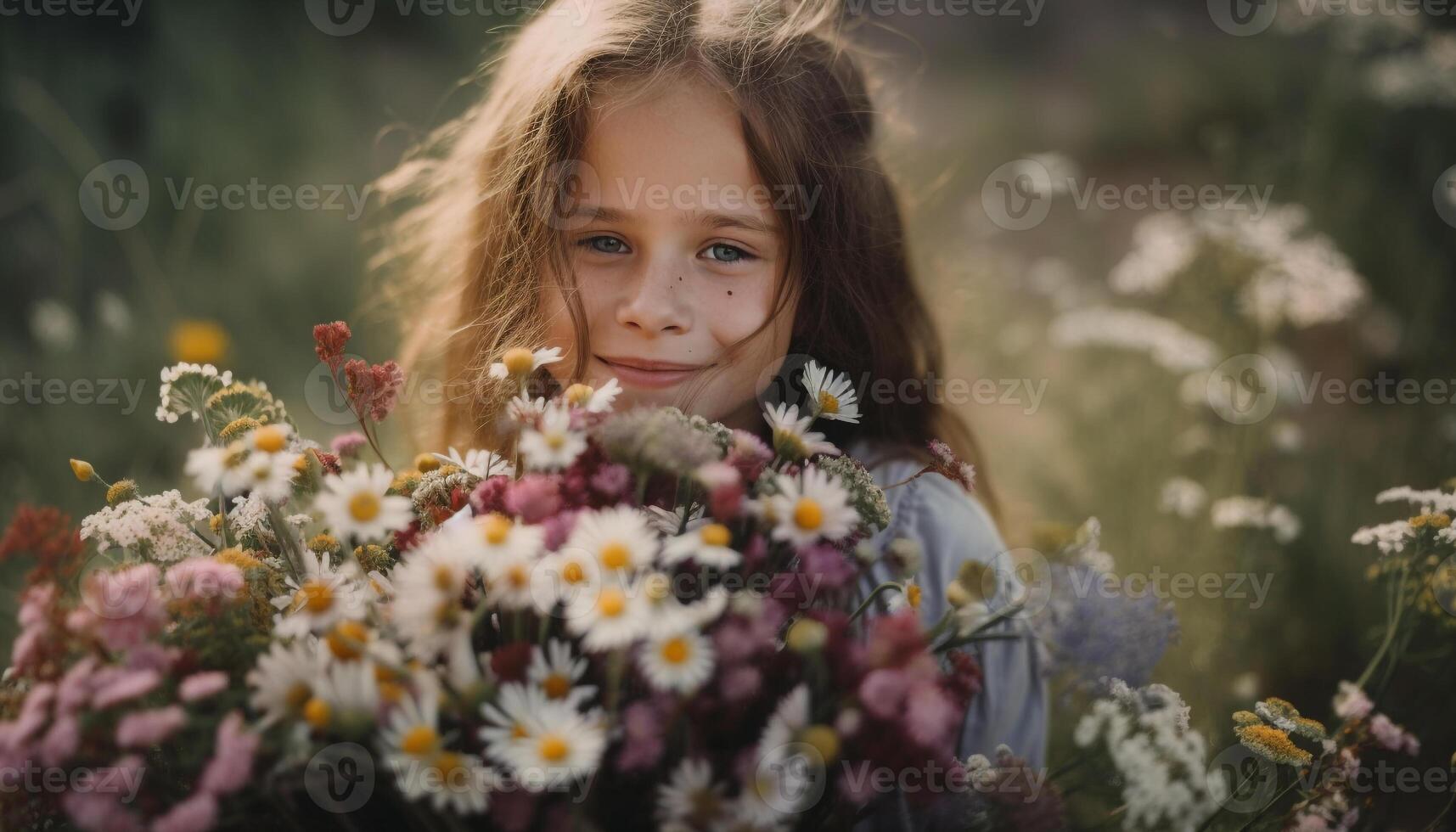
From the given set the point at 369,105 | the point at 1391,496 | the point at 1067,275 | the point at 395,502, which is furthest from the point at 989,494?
the point at 369,105

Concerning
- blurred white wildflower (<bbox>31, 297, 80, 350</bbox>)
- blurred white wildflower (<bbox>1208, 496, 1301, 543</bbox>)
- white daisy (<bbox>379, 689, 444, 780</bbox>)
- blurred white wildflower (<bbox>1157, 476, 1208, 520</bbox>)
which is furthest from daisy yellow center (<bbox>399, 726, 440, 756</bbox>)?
blurred white wildflower (<bbox>31, 297, 80, 350</bbox>)

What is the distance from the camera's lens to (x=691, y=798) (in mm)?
617

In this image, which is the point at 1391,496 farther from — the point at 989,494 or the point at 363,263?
the point at 363,263

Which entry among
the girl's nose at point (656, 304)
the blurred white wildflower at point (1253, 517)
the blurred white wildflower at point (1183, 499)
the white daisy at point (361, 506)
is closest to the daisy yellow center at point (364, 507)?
the white daisy at point (361, 506)

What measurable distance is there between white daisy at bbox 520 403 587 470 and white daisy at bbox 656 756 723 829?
0.74 ft

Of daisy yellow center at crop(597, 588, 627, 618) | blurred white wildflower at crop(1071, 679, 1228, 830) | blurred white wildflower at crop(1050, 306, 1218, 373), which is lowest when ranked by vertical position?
blurred white wildflower at crop(1071, 679, 1228, 830)

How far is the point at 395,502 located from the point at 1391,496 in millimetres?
991

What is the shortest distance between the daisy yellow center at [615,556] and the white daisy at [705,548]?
26mm

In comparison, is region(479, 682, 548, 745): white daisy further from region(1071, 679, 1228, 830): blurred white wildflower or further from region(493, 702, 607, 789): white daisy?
region(1071, 679, 1228, 830): blurred white wildflower

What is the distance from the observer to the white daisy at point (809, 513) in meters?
0.69

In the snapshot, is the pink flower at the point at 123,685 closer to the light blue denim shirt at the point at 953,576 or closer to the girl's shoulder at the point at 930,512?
the light blue denim shirt at the point at 953,576

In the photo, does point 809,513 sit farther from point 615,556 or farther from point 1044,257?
point 1044,257

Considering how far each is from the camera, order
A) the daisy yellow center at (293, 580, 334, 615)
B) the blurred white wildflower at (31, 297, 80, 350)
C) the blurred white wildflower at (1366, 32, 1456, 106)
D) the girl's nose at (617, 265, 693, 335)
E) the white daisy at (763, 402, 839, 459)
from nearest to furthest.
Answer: the daisy yellow center at (293, 580, 334, 615), the white daisy at (763, 402, 839, 459), the girl's nose at (617, 265, 693, 335), the blurred white wildflower at (31, 297, 80, 350), the blurred white wildflower at (1366, 32, 1456, 106)

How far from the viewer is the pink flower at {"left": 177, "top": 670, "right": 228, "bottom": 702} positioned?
610mm
